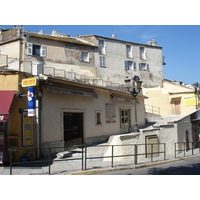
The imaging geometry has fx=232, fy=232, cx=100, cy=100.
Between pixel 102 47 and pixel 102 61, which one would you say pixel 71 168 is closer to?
pixel 102 61

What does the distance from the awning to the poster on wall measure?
3.63ft

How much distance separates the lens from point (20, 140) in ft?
34.0

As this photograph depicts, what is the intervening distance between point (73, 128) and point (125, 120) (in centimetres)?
639

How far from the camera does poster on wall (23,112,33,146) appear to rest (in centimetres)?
1057

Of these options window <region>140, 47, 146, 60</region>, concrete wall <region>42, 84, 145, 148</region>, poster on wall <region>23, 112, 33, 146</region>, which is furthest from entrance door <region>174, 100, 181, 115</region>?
poster on wall <region>23, 112, 33, 146</region>

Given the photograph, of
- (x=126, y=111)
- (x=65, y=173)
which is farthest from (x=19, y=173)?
(x=126, y=111)

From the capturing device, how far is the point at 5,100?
386 inches

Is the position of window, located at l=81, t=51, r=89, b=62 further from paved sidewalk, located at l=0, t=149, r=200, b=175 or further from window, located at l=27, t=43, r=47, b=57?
paved sidewalk, located at l=0, t=149, r=200, b=175

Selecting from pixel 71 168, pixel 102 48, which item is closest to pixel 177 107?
pixel 102 48

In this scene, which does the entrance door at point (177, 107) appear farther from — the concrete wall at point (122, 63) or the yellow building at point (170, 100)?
the concrete wall at point (122, 63)

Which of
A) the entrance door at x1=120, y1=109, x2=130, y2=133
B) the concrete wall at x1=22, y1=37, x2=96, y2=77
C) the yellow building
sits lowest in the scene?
the entrance door at x1=120, y1=109, x2=130, y2=133

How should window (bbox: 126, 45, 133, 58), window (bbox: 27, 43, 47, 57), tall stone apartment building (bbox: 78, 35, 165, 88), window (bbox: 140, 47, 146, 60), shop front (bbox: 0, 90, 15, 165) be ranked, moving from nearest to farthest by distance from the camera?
shop front (bbox: 0, 90, 15, 165)
window (bbox: 27, 43, 47, 57)
tall stone apartment building (bbox: 78, 35, 165, 88)
window (bbox: 126, 45, 133, 58)
window (bbox: 140, 47, 146, 60)

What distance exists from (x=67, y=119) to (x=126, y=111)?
7.35 meters

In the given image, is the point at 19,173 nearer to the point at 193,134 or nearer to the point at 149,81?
the point at 193,134
